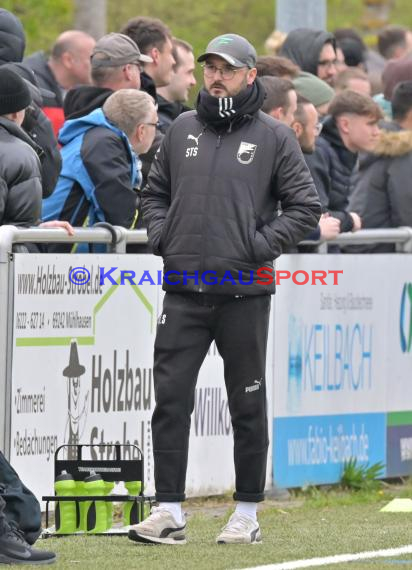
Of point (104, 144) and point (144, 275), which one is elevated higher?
point (104, 144)

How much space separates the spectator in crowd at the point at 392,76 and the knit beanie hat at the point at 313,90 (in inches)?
36.5

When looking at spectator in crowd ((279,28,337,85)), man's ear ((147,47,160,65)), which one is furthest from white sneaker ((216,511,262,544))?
spectator in crowd ((279,28,337,85))

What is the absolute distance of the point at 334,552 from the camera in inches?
304

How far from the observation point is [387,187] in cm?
1144

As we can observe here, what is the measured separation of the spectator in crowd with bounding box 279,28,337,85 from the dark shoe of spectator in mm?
6766

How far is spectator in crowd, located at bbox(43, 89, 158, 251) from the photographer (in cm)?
962

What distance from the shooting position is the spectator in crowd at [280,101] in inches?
408

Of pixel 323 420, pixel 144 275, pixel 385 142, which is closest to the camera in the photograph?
pixel 144 275

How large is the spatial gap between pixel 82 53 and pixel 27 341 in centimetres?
462

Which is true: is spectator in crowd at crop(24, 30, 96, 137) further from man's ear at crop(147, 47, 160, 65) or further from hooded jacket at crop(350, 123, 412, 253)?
hooded jacket at crop(350, 123, 412, 253)

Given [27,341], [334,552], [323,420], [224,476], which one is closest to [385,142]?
[323,420]

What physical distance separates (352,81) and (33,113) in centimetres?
448

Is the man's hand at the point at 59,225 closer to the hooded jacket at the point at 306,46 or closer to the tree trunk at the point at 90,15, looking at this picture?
the hooded jacket at the point at 306,46

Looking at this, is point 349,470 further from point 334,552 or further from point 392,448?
point 334,552
